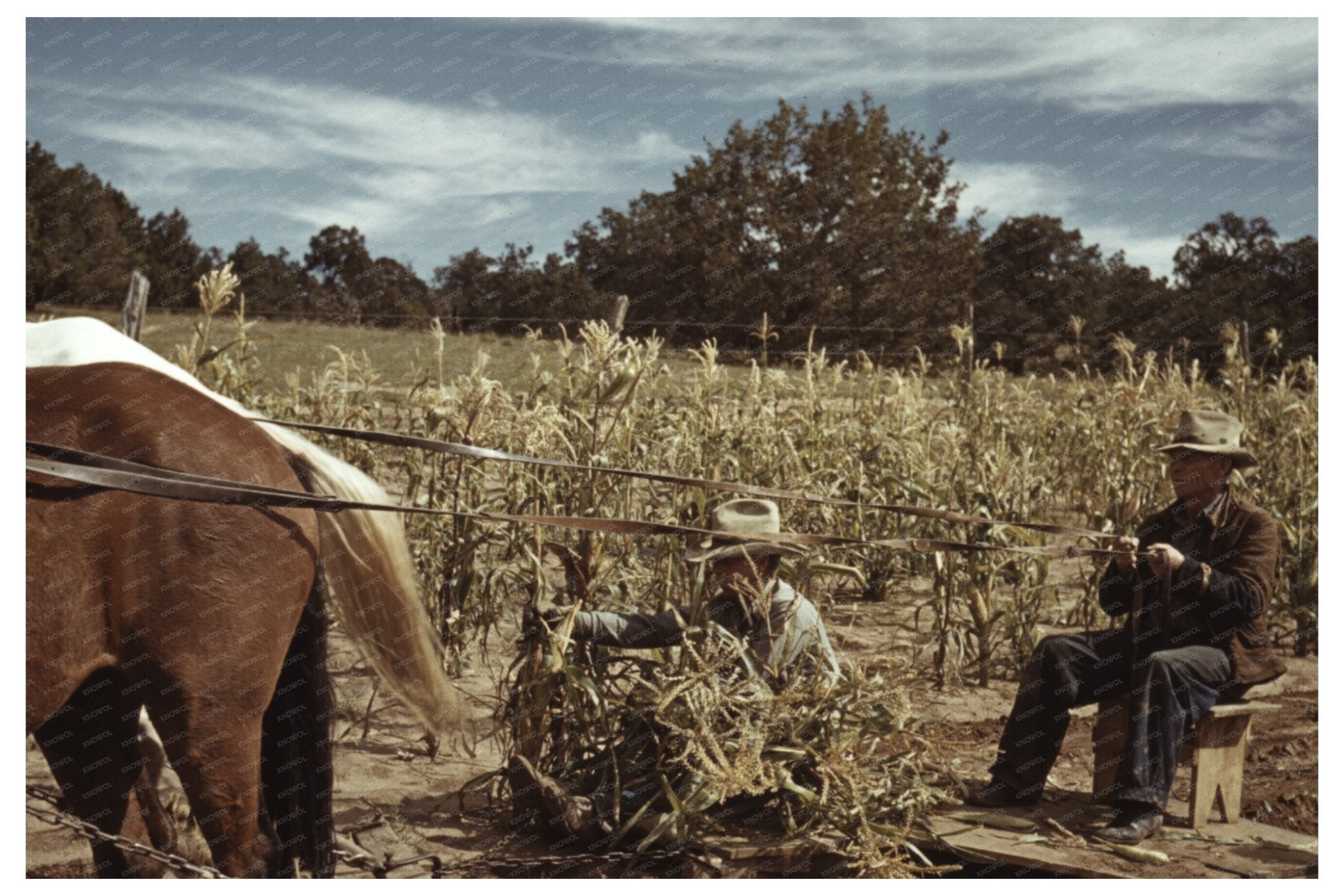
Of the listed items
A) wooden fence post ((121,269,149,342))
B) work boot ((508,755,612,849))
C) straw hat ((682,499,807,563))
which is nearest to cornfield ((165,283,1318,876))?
work boot ((508,755,612,849))

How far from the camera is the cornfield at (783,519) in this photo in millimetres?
3506

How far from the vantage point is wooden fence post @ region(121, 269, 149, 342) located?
6.81 meters

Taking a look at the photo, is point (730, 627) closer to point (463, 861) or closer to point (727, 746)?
point (727, 746)

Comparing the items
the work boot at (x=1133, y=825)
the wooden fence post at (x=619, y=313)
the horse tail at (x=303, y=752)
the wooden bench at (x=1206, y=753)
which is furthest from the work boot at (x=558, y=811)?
the wooden fence post at (x=619, y=313)

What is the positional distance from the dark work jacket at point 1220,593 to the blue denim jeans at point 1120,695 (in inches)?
3.4

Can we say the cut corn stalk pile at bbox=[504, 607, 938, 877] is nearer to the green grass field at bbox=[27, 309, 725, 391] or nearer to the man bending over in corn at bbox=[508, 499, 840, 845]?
the man bending over in corn at bbox=[508, 499, 840, 845]

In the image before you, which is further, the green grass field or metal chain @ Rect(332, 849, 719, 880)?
the green grass field

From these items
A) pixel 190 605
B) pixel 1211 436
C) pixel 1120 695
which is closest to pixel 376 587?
pixel 190 605

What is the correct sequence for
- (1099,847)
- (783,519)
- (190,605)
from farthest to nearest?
(783,519), (1099,847), (190,605)

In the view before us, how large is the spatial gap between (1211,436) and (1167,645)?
2.69ft

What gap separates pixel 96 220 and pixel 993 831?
32633mm

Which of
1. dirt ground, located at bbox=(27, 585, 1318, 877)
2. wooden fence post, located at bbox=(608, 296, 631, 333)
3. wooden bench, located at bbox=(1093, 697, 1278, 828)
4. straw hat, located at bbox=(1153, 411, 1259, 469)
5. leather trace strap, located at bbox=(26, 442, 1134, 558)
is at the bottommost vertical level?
dirt ground, located at bbox=(27, 585, 1318, 877)

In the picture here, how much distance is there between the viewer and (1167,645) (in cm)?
414

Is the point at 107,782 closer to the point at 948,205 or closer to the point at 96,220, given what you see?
the point at 96,220
